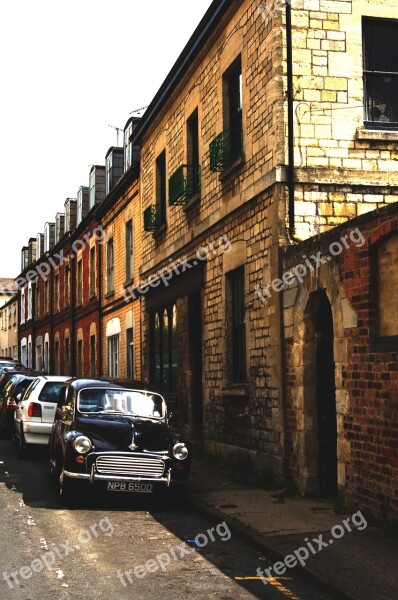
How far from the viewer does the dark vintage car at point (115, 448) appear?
1025cm

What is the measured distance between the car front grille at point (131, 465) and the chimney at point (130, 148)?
14684 mm

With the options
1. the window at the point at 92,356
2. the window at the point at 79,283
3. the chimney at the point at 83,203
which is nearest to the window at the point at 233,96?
the window at the point at 92,356

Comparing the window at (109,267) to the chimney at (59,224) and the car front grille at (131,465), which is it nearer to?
the chimney at (59,224)

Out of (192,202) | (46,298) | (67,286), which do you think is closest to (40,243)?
(46,298)

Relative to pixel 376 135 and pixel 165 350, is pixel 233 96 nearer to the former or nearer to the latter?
pixel 376 135

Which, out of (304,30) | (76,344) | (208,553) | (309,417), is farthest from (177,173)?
(76,344)

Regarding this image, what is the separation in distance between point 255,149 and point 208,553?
7.19 m

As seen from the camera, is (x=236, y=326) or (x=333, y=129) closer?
(x=333, y=129)

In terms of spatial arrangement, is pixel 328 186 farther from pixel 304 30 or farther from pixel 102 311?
pixel 102 311

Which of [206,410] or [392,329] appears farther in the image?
[206,410]

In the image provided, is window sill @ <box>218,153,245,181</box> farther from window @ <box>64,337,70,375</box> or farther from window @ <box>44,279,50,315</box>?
window @ <box>44,279,50,315</box>

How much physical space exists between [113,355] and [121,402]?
15.5 m

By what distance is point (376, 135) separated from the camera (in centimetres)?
1234

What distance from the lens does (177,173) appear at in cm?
1742
